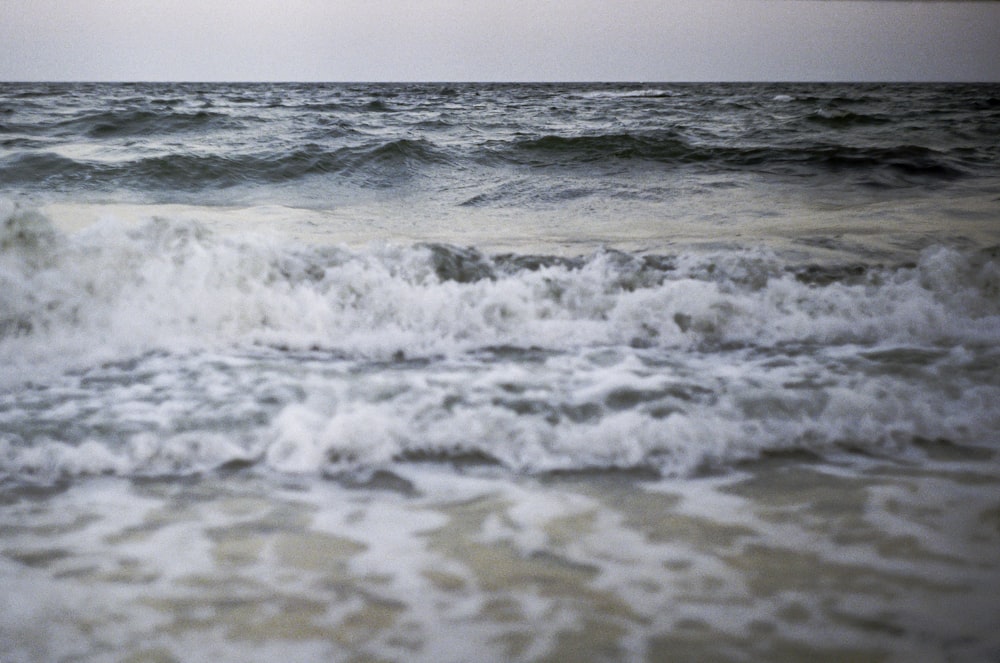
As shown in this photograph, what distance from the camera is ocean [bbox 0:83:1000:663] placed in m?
1.69

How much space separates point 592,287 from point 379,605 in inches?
109

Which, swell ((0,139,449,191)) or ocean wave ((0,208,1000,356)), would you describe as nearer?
ocean wave ((0,208,1000,356))

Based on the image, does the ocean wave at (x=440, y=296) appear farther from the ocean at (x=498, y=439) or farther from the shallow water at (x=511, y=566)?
the shallow water at (x=511, y=566)

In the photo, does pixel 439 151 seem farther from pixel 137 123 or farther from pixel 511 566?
pixel 511 566

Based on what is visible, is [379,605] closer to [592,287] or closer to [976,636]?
[976,636]

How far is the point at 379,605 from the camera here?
1743mm

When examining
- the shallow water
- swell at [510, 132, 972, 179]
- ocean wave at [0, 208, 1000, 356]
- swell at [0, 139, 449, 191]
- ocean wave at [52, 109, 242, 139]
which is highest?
ocean wave at [52, 109, 242, 139]

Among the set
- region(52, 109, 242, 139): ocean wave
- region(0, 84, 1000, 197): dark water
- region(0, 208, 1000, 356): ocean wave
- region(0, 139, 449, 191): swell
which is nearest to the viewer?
region(0, 208, 1000, 356): ocean wave

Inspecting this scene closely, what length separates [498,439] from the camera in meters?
2.60

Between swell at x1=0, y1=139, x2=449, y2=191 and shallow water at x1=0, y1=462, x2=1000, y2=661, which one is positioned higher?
swell at x1=0, y1=139, x2=449, y2=191

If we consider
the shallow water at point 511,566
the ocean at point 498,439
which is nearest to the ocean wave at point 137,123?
the ocean at point 498,439

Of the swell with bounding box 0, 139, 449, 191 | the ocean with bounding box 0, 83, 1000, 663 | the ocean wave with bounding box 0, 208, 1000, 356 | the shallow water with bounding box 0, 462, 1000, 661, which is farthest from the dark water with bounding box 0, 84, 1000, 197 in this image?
the shallow water with bounding box 0, 462, 1000, 661

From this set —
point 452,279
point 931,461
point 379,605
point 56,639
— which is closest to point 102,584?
point 56,639

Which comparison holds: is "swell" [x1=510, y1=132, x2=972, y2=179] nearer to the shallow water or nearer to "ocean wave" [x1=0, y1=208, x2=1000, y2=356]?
"ocean wave" [x1=0, y1=208, x2=1000, y2=356]
